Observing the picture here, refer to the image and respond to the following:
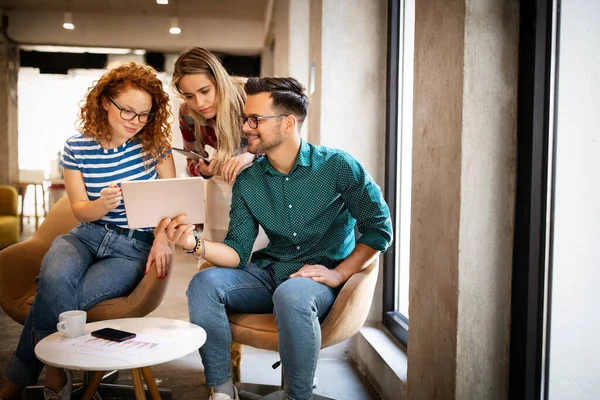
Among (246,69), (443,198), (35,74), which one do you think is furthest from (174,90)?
(35,74)

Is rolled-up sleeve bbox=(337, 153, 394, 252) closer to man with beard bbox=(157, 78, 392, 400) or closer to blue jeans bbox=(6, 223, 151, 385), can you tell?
man with beard bbox=(157, 78, 392, 400)

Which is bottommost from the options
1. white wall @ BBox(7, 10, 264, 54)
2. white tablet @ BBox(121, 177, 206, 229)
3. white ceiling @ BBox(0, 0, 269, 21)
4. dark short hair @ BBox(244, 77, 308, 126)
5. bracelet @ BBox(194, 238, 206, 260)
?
bracelet @ BBox(194, 238, 206, 260)

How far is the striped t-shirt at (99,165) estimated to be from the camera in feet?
7.79

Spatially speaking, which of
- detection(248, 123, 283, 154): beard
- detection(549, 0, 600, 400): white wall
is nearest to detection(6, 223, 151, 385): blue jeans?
detection(248, 123, 283, 154): beard

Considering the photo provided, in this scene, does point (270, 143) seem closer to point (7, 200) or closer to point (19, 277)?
point (19, 277)

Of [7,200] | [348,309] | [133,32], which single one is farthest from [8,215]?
[348,309]

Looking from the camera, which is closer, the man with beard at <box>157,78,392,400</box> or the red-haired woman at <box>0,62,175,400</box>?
the man with beard at <box>157,78,392,400</box>

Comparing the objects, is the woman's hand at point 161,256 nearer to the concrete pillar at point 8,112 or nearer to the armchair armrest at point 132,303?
the armchair armrest at point 132,303

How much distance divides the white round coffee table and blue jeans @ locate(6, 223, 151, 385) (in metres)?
0.32

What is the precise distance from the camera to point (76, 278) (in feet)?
7.14

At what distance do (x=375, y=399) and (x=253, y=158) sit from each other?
4.11 feet

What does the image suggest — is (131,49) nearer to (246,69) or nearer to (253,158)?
(246,69)

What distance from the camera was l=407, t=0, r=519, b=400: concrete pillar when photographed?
1.53 metres

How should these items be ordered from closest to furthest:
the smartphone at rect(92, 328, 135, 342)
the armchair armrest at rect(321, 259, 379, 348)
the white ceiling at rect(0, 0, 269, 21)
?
the smartphone at rect(92, 328, 135, 342) < the armchair armrest at rect(321, 259, 379, 348) < the white ceiling at rect(0, 0, 269, 21)
